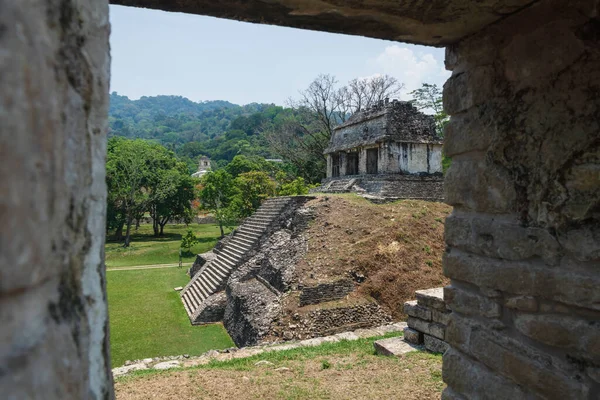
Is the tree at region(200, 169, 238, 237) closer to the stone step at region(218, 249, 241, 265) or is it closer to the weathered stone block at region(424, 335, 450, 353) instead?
the stone step at region(218, 249, 241, 265)

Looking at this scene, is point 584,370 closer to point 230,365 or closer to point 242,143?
point 230,365

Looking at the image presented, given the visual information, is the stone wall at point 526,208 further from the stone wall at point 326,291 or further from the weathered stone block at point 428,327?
the stone wall at point 326,291

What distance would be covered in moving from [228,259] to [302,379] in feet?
35.0

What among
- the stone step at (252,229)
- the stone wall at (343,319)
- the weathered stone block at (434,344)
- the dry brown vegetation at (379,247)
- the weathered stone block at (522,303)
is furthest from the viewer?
the stone step at (252,229)

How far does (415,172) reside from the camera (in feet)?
54.3

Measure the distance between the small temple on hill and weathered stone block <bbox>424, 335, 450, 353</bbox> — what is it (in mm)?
9448

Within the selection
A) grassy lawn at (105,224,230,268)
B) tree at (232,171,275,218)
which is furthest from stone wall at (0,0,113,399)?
tree at (232,171,275,218)

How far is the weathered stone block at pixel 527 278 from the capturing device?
187cm

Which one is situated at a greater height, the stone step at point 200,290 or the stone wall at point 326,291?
the stone wall at point 326,291

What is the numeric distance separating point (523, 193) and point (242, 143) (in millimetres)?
73252

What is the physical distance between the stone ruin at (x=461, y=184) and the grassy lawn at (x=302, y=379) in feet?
7.83

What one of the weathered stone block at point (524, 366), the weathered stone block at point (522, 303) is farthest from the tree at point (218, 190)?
the weathered stone block at point (522, 303)

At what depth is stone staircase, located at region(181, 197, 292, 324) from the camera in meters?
13.5

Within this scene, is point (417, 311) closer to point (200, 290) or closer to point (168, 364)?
point (168, 364)
